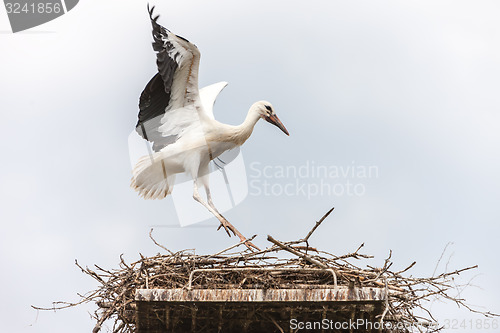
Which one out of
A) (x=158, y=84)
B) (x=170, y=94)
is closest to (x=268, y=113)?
(x=170, y=94)

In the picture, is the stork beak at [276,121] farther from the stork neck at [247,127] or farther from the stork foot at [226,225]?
the stork foot at [226,225]

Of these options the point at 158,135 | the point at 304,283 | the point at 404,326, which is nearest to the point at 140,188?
the point at 158,135

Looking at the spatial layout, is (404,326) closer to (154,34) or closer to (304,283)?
→ (304,283)

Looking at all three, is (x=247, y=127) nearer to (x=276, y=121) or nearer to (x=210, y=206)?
(x=276, y=121)

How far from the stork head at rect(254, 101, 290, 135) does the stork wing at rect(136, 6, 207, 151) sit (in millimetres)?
529

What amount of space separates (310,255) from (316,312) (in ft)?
1.26

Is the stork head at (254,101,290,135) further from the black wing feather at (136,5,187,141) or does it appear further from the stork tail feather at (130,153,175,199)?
the stork tail feather at (130,153,175,199)

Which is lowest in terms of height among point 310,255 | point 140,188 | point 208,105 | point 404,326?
point 404,326

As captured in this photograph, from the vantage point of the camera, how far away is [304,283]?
5.06 metres

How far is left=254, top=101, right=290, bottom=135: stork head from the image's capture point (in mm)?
7211

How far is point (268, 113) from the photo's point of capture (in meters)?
7.23

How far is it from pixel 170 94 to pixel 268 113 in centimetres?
96

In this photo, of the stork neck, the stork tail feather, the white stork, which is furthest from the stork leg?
the stork neck

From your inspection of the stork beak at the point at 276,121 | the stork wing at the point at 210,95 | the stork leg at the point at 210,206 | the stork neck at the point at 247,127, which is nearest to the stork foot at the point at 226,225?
the stork leg at the point at 210,206
